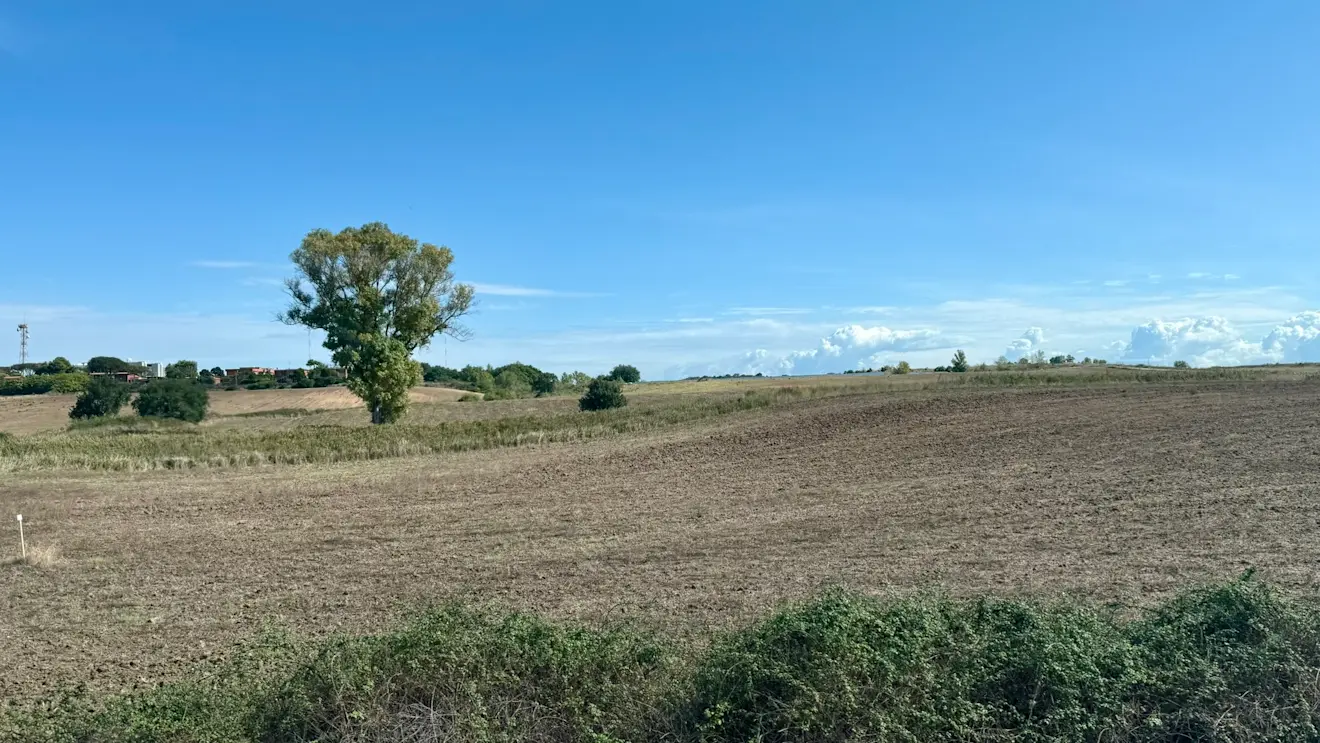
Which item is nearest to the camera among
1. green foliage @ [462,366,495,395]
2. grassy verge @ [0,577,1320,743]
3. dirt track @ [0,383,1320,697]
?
grassy verge @ [0,577,1320,743]

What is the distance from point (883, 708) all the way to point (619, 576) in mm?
6776

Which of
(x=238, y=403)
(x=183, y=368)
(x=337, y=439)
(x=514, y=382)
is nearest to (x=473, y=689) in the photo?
(x=337, y=439)

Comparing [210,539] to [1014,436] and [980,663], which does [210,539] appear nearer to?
[980,663]

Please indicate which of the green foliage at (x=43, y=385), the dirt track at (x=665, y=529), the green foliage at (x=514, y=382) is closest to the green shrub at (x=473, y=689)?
the dirt track at (x=665, y=529)

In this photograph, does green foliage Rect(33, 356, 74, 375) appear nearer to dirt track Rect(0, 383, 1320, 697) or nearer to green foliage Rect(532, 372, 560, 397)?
green foliage Rect(532, 372, 560, 397)

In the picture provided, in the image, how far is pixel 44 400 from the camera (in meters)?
67.2

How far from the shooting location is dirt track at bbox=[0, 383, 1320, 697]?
993 cm

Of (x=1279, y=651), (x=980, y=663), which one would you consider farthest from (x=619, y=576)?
(x=1279, y=651)

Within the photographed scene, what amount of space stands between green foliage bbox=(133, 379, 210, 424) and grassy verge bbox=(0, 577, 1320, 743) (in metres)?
54.5

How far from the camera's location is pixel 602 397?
53062 mm

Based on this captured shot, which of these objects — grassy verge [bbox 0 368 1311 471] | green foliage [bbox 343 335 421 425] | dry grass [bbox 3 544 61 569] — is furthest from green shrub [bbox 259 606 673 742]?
green foliage [bbox 343 335 421 425]

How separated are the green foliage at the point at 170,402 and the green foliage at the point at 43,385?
24152 mm

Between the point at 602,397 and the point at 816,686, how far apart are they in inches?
1899

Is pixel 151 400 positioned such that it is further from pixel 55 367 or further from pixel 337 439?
pixel 55 367
